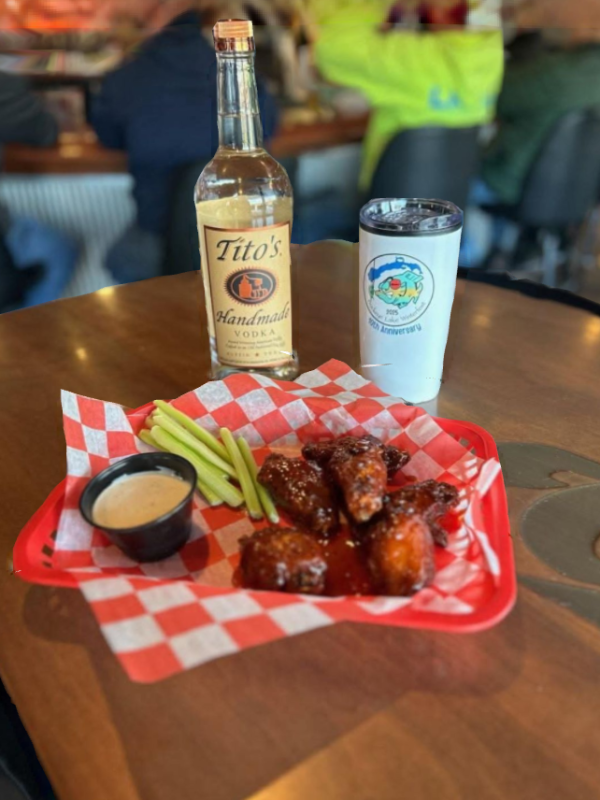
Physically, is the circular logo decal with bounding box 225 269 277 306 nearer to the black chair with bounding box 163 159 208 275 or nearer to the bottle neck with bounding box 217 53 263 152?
the bottle neck with bounding box 217 53 263 152

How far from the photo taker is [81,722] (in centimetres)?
58

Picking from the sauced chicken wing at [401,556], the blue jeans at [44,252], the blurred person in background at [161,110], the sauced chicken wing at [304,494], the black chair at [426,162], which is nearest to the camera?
the sauced chicken wing at [401,556]

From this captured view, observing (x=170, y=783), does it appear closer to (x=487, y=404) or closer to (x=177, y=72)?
(x=487, y=404)

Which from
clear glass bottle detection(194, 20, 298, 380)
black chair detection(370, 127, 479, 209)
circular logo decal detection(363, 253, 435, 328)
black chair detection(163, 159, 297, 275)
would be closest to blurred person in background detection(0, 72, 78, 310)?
black chair detection(163, 159, 297, 275)

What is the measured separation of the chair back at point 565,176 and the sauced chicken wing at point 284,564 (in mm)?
2966

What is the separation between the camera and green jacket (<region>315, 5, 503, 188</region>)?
2.73 metres

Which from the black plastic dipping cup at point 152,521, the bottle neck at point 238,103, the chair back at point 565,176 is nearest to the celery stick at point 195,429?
the black plastic dipping cup at point 152,521

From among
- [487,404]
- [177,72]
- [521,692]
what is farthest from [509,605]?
[177,72]

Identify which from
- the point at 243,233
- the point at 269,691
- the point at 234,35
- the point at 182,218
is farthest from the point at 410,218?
the point at 182,218

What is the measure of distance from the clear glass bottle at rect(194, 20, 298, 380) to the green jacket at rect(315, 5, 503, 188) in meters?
1.88

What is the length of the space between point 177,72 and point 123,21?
1.31 metres

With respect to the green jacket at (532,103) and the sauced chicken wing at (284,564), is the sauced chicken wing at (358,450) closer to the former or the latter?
the sauced chicken wing at (284,564)

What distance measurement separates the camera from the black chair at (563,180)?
3.00 meters

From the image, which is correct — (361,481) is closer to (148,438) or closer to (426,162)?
(148,438)
